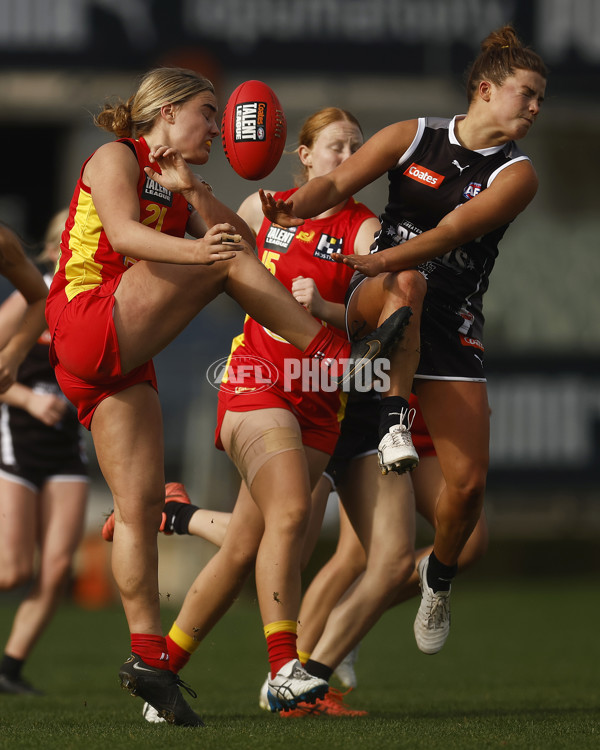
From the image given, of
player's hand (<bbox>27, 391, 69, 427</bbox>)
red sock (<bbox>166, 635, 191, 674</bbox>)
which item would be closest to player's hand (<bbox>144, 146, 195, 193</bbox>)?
red sock (<bbox>166, 635, 191, 674</bbox>)

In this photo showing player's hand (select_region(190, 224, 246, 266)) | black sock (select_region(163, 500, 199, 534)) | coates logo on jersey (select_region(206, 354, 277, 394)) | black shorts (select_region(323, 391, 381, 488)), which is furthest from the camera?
black sock (select_region(163, 500, 199, 534))

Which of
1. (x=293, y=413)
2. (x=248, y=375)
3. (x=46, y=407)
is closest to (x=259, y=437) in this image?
(x=293, y=413)

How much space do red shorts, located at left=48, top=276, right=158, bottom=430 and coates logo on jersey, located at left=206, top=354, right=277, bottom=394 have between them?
1.86 ft

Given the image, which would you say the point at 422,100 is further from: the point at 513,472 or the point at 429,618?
the point at 429,618

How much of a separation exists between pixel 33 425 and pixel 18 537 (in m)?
0.60

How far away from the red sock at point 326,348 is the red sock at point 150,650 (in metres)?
1.03

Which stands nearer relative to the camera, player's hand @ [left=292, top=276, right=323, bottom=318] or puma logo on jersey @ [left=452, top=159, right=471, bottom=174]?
puma logo on jersey @ [left=452, top=159, right=471, bottom=174]

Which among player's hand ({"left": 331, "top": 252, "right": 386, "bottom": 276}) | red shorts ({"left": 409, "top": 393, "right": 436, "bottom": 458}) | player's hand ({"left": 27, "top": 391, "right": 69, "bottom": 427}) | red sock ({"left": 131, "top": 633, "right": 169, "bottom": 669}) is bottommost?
red sock ({"left": 131, "top": 633, "right": 169, "bottom": 669})

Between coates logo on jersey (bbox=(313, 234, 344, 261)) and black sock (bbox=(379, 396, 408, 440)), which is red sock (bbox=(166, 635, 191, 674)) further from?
coates logo on jersey (bbox=(313, 234, 344, 261))

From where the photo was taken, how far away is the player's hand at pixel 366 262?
12.3ft

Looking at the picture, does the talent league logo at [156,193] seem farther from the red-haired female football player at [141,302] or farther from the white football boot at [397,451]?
the white football boot at [397,451]

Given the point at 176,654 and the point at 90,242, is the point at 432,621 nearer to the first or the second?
the point at 176,654

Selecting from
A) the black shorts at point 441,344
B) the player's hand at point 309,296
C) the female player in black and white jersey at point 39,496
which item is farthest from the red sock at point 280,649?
the female player in black and white jersey at point 39,496

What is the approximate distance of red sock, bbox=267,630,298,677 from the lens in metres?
3.80
